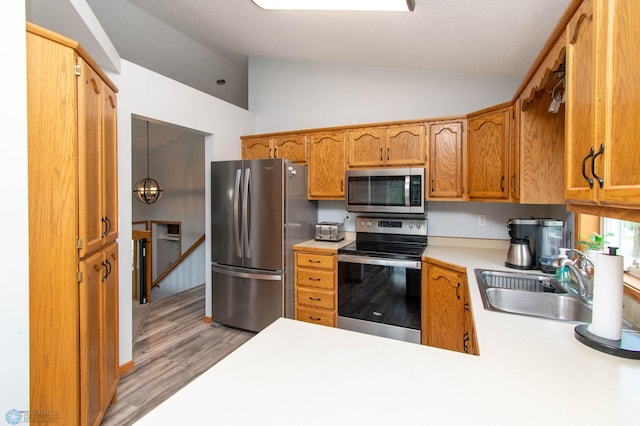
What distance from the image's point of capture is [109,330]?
188cm

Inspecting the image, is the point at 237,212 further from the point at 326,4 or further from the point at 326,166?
the point at 326,4

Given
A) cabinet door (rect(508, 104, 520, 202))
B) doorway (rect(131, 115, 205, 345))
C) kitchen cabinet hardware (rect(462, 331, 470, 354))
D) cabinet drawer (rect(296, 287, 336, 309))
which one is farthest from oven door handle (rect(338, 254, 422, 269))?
doorway (rect(131, 115, 205, 345))

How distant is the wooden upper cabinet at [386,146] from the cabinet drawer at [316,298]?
128cm

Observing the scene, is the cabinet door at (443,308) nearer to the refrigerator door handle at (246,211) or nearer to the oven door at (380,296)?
the oven door at (380,296)

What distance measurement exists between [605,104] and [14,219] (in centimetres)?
202

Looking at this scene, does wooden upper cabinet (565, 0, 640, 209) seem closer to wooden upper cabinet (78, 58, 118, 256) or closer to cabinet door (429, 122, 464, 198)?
cabinet door (429, 122, 464, 198)

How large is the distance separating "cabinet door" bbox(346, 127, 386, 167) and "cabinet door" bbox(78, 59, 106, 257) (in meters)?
2.06

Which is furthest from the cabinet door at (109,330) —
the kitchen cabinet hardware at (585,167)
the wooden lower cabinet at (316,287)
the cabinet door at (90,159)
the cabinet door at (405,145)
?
the cabinet door at (405,145)

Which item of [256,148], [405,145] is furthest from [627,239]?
[256,148]

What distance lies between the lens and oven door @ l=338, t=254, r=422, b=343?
2.59 m

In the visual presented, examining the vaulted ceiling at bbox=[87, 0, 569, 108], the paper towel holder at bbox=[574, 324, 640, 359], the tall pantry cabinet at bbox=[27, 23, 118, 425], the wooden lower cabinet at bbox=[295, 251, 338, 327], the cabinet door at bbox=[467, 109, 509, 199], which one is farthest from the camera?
the wooden lower cabinet at bbox=[295, 251, 338, 327]

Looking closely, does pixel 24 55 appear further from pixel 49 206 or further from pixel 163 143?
pixel 163 143

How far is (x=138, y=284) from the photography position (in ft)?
12.9

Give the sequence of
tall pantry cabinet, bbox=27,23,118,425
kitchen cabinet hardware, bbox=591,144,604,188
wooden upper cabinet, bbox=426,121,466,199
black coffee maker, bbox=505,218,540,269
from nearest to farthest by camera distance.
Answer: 1. kitchen cabinet hardware, bbox=591,144,604,188
2. tall pantry cabinet, bbox=27,23,118,425
3. black coffee maker, bbox=505,218,540,269
4. wooden upper cabinet, bbox=426,121,466,199
